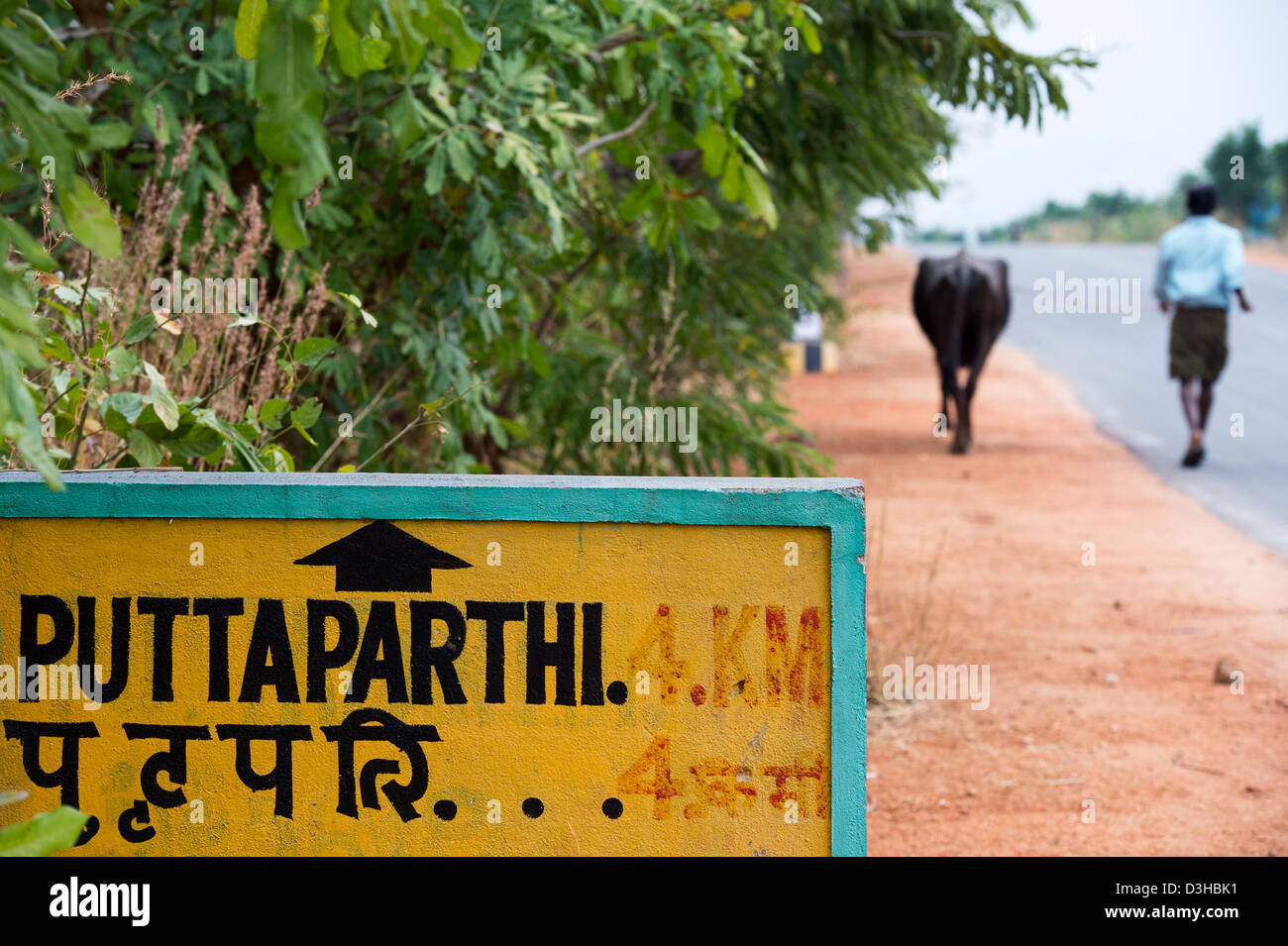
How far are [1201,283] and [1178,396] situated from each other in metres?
5.46

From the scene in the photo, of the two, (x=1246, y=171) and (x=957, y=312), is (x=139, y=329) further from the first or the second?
(x=1246, y=171)

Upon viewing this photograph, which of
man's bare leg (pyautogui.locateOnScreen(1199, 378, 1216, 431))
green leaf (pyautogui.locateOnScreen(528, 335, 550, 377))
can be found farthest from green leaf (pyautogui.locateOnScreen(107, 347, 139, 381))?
man's bare leg (pyautogui.locateOnScreen(1199, 378, 1216, 431))

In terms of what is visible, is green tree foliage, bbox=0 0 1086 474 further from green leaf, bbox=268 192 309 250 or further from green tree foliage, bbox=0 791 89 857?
green tree foliage, bbox=0 791 89 857

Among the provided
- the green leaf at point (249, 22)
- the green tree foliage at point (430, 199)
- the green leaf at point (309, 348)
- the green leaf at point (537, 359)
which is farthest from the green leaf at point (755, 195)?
the green leaf at point (249, 22)

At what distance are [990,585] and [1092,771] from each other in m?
2.74

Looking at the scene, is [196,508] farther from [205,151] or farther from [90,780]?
[205,151]

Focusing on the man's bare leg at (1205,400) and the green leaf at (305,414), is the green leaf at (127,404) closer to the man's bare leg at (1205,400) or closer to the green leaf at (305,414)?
the green leaf at (305,414)

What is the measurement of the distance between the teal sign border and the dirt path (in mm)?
1886

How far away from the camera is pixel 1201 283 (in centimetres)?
1070

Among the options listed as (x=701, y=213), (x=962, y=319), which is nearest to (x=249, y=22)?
(x=701, y=213)

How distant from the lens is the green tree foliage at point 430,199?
188 cm

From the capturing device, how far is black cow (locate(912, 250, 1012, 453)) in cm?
1205

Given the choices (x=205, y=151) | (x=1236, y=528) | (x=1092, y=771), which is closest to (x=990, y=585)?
(x=1236, y=528)

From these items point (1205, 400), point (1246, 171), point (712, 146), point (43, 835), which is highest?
point (1246, 171)
